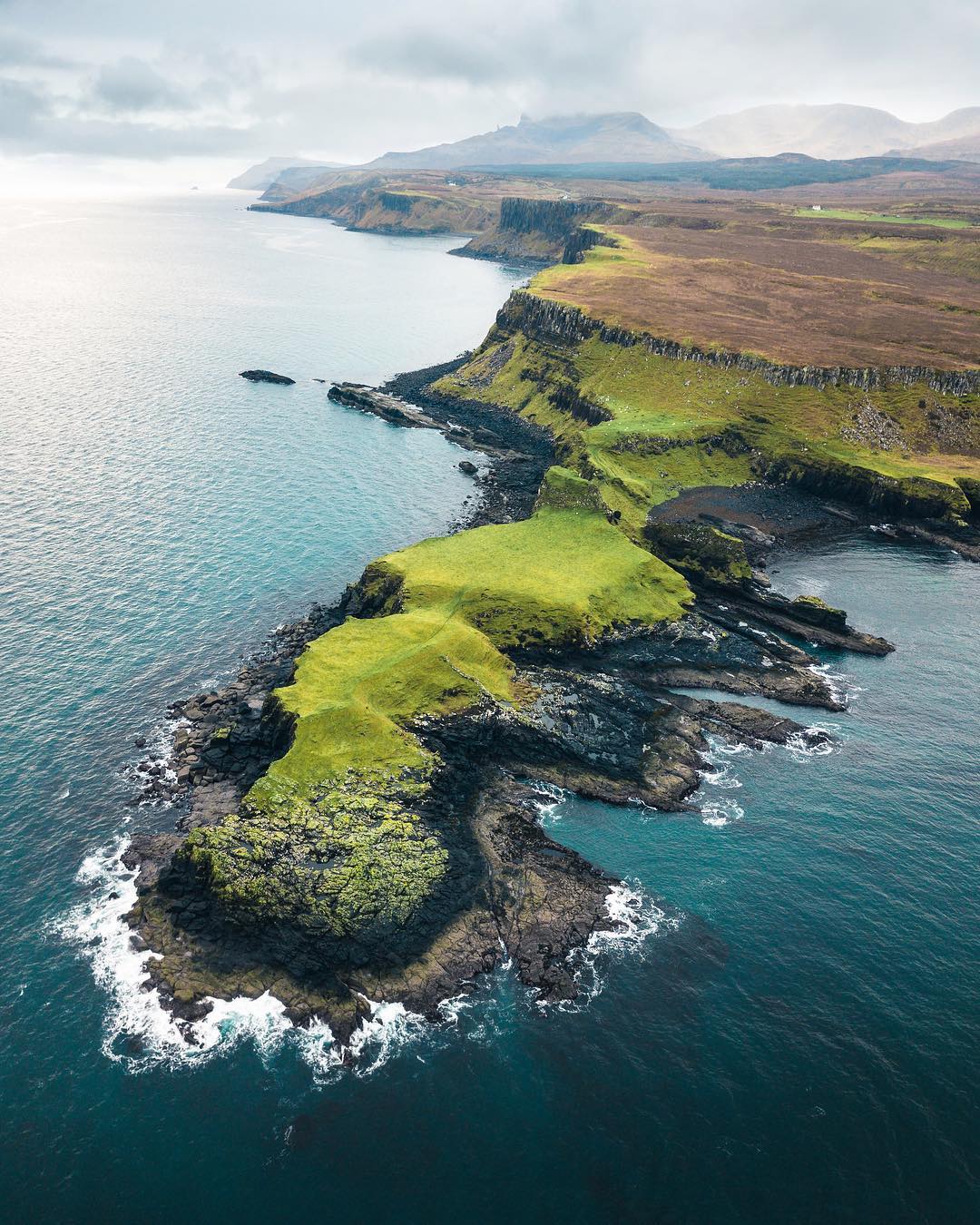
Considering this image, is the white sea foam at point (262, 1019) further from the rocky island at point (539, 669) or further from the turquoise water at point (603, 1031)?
the rocky island at point (539, 669)

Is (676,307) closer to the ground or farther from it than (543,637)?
farther from it

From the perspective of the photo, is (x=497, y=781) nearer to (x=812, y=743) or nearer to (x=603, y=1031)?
(x=603, y=1031)

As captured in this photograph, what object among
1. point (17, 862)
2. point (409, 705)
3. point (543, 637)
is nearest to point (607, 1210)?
point (409, 705)

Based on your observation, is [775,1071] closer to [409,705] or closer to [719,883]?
[719,883]

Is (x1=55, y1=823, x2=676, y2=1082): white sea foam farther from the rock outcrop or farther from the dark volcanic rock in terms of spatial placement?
the dark volcanic rock

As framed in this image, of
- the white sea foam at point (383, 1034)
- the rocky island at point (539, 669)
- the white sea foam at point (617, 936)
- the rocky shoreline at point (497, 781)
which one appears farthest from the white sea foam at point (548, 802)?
the white sea foam at point (383, 1034)

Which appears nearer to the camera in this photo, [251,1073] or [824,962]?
[251,1073]

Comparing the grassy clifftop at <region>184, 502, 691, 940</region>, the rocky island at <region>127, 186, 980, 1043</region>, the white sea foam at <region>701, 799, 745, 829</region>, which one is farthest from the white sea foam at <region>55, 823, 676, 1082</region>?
the white sea foam at <region>701, 799, 745, 829</region>
